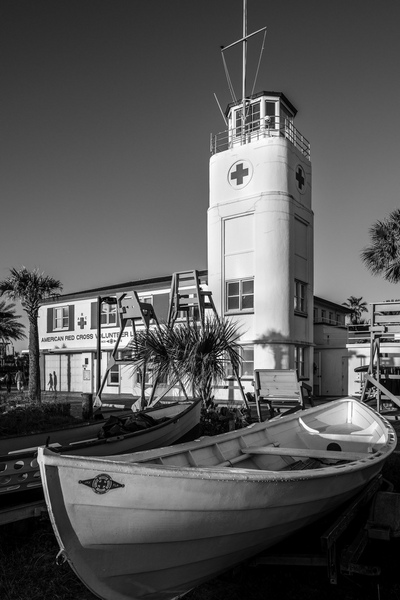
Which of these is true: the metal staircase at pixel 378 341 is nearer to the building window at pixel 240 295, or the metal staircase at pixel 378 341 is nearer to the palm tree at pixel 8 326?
the building window at pixel 240 295

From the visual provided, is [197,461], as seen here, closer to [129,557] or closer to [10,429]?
[129,557]

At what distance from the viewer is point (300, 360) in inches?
872

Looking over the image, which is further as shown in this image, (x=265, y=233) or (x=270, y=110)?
(x=270, y=110)

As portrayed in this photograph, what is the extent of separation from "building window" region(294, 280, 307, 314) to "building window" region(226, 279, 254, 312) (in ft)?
6.26

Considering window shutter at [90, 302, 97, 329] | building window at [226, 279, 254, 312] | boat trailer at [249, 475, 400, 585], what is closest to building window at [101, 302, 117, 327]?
window shutter at [90, 302, 97, 329]

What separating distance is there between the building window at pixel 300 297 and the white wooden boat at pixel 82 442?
39.8 ft

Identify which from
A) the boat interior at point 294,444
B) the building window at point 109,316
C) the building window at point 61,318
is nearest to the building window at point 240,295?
the building window at point 109,316

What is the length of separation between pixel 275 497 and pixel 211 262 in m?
18.4

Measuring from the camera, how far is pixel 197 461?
209 inches

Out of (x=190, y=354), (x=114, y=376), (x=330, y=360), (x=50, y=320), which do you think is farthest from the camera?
(x=50, y=320)

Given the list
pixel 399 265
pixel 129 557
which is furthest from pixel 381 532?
pixel 399 265

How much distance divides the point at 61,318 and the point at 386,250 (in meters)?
18.9

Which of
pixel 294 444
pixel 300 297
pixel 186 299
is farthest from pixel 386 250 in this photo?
pixel 294 444

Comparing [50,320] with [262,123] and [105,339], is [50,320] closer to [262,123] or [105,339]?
[105,339]
